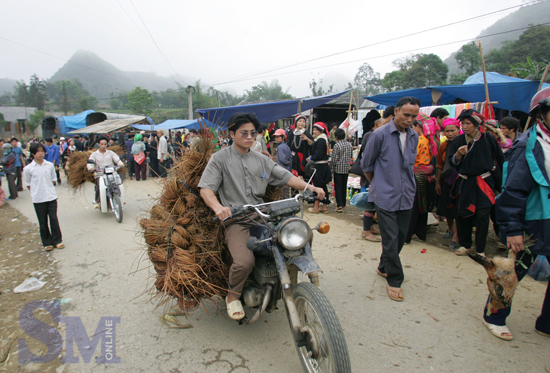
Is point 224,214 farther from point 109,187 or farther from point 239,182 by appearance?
point 109,187

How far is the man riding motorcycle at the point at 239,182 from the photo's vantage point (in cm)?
238

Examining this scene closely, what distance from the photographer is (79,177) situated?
7109 millimetres

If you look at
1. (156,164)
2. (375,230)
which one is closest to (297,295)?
(375,230)

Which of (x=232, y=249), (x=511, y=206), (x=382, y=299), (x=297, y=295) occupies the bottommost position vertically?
(x=382, y=299)

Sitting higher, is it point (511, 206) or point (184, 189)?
point (184, 189)

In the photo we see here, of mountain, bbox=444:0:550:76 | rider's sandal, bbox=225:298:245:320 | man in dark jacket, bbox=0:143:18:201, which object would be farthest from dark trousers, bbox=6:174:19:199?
mountain, bbox=444:0:550:76

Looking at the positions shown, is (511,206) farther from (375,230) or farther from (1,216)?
(1,216)

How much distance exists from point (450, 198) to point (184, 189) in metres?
3.84

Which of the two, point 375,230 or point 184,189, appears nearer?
point 184,189

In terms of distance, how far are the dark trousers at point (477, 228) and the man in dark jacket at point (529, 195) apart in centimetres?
161

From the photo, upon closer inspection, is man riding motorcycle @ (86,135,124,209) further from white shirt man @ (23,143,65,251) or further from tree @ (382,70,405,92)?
tree @ (382,70,405,92)

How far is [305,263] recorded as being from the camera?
2.08 metres

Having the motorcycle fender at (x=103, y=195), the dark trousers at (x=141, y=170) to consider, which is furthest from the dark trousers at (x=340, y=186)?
the dark trousers at (x=141, y=170)

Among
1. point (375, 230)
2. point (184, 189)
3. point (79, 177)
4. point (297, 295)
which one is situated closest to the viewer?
point (297, 295)
